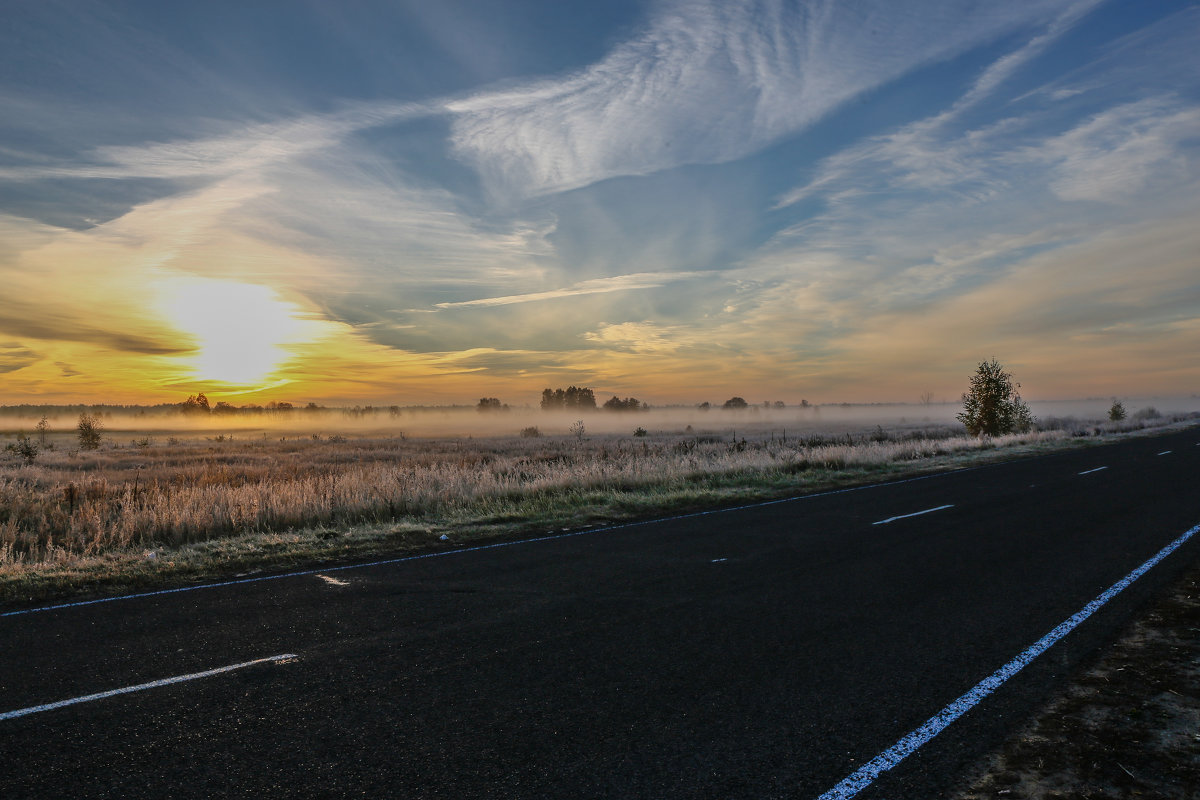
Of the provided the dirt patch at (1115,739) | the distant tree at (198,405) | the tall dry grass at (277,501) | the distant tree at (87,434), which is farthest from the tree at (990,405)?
Result: the distant tree at (198,405)

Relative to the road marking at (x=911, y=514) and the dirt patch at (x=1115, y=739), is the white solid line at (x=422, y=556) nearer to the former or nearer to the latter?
the road marking at (x=911, y=514)

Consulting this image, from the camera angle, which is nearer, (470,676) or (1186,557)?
(470,676)

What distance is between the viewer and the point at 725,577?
8.30 meters

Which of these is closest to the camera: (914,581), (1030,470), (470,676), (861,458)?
(470,676)

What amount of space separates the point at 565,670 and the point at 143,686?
3.24 meters

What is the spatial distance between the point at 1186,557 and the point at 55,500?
892 inches

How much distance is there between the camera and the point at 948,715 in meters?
4.45

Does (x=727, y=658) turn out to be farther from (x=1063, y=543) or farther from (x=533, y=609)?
(x=1063, y=543)

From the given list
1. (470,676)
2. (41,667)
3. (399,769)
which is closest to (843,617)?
(470,676)

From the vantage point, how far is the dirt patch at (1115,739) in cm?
363

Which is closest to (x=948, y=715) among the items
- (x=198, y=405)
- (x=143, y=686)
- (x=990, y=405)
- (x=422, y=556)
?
(x=143, y=686)

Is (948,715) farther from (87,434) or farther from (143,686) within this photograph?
(87,434)

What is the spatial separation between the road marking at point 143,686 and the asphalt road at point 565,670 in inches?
3.0

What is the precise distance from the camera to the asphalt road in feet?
12.5
